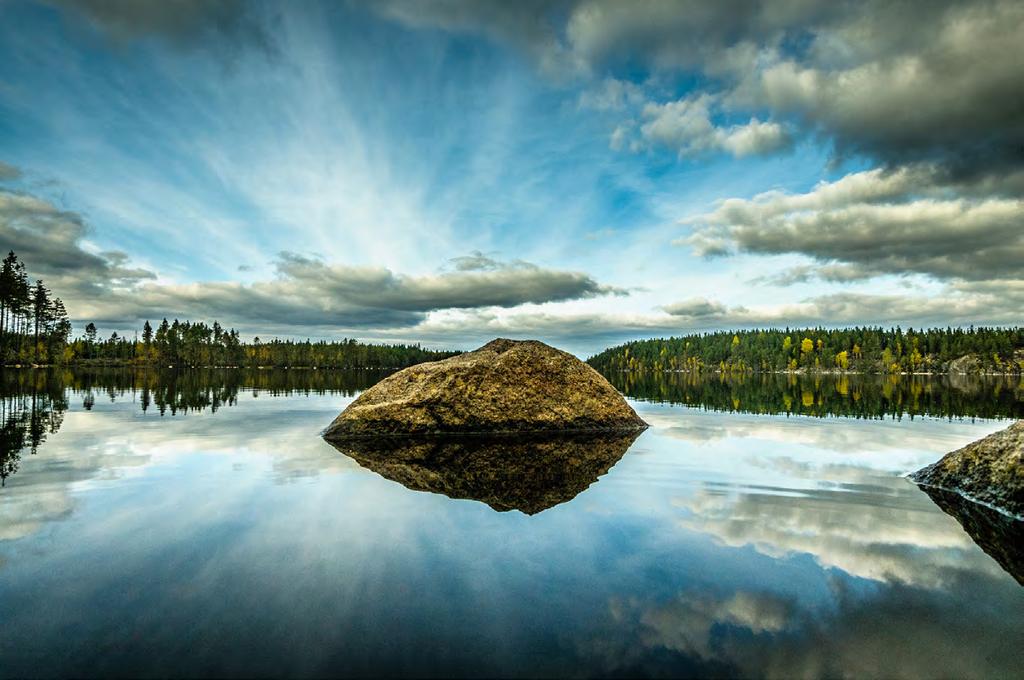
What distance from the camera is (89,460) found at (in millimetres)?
10664

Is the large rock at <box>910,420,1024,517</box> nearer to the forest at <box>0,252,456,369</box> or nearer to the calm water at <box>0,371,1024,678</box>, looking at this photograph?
the calm water at <box>0,371,1024,678</box>

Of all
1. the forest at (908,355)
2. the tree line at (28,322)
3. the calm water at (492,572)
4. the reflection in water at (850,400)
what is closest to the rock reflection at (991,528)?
the calm water at (492,572)

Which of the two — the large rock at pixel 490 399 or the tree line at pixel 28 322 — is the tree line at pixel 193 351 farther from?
the large rock at pixel 490 399

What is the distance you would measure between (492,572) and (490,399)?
399 inches

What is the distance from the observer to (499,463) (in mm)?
10805

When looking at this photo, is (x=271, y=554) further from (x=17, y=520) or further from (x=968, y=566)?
(x=968, y=566)

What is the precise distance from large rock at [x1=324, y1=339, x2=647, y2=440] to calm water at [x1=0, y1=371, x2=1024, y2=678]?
4097 millimetres

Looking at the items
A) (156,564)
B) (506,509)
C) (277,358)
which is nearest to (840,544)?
(506,509)

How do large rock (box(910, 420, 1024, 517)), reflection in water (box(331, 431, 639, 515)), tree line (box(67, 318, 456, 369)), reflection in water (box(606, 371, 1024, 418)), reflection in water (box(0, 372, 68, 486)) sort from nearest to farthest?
large rock (box(910, 420, 1024, 517))
reflection in water (box(331, 431, 639, 515))
reflection in water (box(0, 372, 68, 486))
reflection in water (box(606, 371, 1024, 418))
tree line (box(67, 318, 456, 369))

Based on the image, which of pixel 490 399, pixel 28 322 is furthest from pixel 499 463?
pixel 28 322

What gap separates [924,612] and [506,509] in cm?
478

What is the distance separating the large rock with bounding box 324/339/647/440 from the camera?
14.6 m

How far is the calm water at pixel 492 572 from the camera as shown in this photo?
3648mm

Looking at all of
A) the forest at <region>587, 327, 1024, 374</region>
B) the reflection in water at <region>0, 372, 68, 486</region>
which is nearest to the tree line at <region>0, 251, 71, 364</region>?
the reflection in water at <region>0, 372, 68, 486</region>
